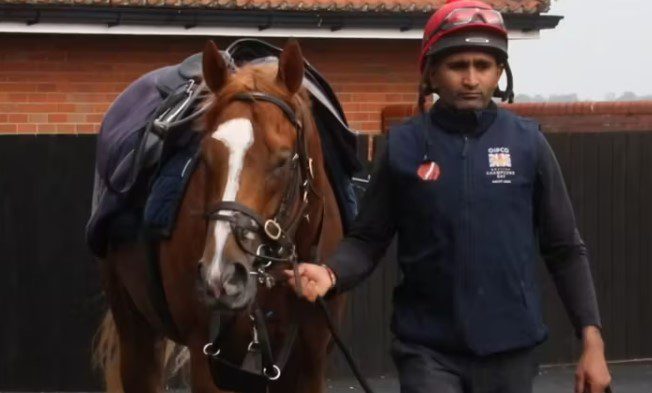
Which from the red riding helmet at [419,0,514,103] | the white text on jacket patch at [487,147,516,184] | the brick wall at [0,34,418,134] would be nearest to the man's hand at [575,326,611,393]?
the white text on jacket patch at [487,147,516,184]

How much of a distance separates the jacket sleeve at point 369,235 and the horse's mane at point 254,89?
0.46 m

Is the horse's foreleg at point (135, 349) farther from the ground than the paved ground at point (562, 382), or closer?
farther from the ground

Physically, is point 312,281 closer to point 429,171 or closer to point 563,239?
point 429,171

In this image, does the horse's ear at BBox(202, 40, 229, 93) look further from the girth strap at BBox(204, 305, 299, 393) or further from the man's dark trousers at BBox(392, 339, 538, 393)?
the man's dark trousers at BBox(392, 339, 538, 393)

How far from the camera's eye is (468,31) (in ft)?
15.7

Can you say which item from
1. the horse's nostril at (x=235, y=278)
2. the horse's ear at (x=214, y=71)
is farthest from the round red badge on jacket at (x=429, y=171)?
the horse's ear at (x=214, y=71)

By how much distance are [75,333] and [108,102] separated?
414 cm

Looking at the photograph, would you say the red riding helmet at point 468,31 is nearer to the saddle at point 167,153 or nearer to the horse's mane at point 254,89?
the horse's mane at point 254,89

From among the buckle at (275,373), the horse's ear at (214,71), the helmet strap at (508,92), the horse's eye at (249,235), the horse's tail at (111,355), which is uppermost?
the horse's ear at (214,71)

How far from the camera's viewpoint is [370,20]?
561 inches

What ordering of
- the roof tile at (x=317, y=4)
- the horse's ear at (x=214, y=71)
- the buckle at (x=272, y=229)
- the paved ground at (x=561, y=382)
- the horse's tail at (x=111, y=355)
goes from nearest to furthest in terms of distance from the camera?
the buckle at (x=272, y=229) < the horse's ear at (x=214, y=71) < the horse's tail at (x=111, y=355) < the paved ground at (x=561, y=382) < the roof tile at (x=317, y=4)

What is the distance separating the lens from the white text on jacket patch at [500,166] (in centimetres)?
475

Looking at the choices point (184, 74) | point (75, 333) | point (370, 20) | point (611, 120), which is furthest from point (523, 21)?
point (184, 74)

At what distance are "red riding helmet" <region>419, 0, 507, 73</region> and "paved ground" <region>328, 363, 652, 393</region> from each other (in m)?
5.66
